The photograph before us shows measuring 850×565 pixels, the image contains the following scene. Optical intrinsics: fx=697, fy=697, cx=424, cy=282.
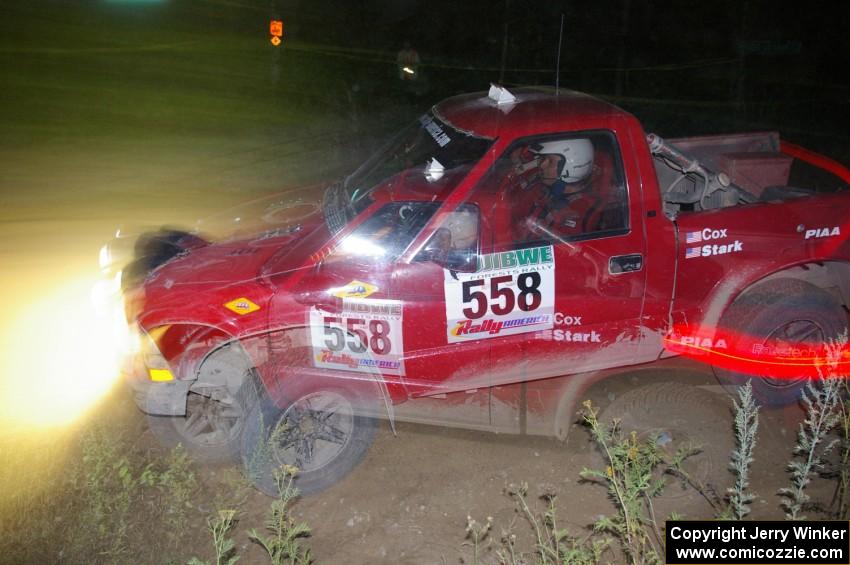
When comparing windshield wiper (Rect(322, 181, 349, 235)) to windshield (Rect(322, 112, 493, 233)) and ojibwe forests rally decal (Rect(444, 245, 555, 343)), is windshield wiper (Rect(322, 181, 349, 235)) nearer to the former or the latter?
windshield (Rect(322, 112, 493, 233))

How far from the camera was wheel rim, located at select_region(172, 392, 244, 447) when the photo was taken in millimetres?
4328

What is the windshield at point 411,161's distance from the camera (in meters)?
4.14

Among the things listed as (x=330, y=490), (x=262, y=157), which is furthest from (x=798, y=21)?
(x=330, y=490)

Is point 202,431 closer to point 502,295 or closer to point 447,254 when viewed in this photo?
point 447,254

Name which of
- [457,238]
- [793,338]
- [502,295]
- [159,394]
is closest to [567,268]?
[502,295]

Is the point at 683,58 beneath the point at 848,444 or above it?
above

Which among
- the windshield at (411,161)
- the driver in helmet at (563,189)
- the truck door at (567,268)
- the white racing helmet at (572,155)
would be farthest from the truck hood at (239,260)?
the white racing helmet at (572,155)

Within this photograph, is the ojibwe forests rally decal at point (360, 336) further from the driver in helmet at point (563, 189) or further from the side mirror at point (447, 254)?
the driver in helmet at point (563, 189)

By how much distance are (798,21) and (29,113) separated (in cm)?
1780

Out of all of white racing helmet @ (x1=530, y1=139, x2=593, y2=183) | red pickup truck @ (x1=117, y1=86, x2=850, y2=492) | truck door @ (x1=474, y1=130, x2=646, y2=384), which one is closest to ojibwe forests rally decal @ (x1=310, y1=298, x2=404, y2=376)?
red pickup truck @ (x1=117, y1=86, x2=850, y2=492)

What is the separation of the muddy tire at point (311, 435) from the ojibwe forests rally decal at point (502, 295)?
0.70m

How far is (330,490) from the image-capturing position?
4.21 m

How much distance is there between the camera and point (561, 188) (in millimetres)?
4254

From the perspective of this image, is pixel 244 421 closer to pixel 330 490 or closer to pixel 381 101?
pixel 330 490
